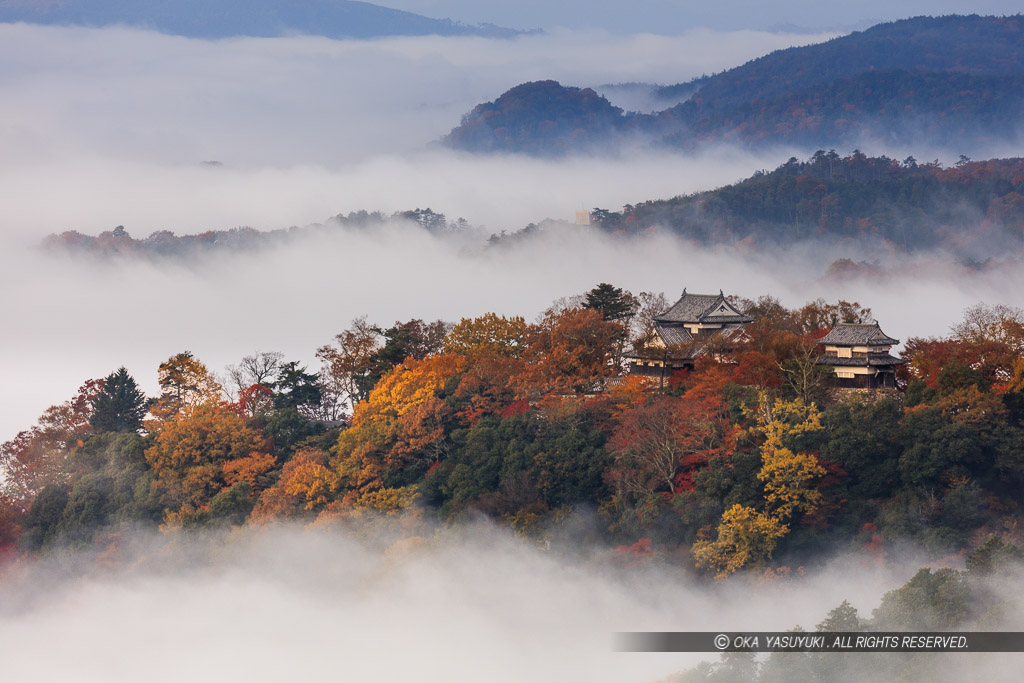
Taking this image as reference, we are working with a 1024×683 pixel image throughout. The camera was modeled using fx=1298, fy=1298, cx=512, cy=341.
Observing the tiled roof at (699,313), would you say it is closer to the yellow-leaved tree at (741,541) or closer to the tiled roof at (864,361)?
the tiled roof at (864,361)

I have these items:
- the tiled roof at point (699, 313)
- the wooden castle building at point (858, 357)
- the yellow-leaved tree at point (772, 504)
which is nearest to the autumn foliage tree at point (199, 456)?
the tiled roof at point (699, 313)

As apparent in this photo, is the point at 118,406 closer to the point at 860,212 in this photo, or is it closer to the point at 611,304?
the point at 611,304

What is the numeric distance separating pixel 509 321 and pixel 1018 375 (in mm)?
22173

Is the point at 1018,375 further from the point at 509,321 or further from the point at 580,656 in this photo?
the point at 509,321

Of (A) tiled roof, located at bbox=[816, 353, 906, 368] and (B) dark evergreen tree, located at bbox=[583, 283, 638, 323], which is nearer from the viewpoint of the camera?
(A) tiled roof, located at bbox=[816, 353, 906, 368]

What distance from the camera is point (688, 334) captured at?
178ft

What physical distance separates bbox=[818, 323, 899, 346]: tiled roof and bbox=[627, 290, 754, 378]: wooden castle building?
13.9ft

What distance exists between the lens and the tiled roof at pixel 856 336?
4859 cm

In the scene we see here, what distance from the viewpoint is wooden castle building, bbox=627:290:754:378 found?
52.8 metres

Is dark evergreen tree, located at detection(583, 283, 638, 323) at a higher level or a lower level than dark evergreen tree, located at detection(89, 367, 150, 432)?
higher

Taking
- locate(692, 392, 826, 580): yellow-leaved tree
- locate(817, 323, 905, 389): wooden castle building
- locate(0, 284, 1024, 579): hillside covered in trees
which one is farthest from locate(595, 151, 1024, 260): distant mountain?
locate(692, 392, 826, 580): yellow-leaved tree

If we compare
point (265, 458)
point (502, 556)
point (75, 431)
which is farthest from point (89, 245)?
point (502, 556)

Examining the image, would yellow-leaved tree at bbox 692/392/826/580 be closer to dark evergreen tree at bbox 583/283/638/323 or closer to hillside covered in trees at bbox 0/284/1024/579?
hillside covered in trees at bbox 0/284/1024/579

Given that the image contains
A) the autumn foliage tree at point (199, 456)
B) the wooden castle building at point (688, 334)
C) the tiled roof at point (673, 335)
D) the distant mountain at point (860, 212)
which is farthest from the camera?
the distant mountain at point (860, 212)
